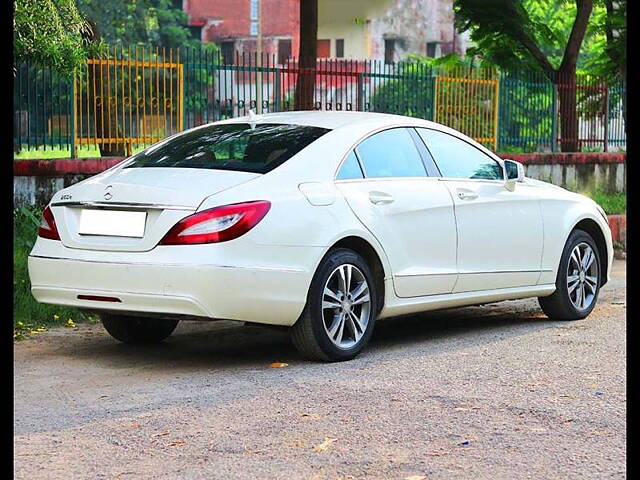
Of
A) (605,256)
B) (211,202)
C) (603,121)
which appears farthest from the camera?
(603,121)

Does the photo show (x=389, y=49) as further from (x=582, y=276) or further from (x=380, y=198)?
(x=380, y=198)

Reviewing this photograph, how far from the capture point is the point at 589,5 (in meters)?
23.8

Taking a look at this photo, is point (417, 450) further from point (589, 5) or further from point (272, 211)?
point (589, 5)

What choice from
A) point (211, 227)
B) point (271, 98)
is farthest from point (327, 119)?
point (271, 98)

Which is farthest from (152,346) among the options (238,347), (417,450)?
(417,450)

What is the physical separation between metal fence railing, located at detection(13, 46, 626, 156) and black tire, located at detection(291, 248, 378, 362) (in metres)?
5.80

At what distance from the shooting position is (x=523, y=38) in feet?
77.7

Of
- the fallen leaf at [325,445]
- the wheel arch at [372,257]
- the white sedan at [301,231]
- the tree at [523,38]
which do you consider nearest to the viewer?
the fallen leaf at [325,445]

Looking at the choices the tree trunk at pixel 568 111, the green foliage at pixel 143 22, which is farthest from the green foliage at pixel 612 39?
the green foliage at pixel 143 22

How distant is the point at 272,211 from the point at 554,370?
196 cm

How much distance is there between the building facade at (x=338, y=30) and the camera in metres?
64.2

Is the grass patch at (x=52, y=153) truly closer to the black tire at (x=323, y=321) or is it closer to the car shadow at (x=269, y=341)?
the car shadow at (x=269, y=341)

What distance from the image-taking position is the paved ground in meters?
5.71

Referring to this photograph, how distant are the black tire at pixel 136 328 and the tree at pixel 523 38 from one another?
14101mm
